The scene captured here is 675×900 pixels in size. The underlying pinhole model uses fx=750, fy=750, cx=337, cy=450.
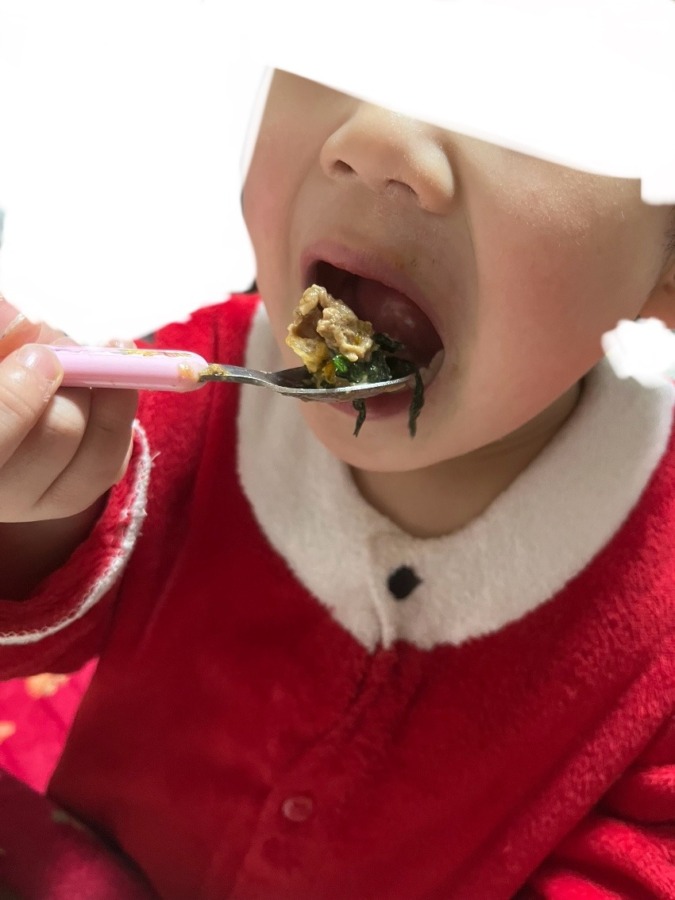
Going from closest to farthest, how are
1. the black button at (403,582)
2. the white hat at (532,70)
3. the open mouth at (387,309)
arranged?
the white hat at (532,70), the open mouth at (387,309), the black button at (403,582)

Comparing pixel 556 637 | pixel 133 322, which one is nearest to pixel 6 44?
pixel 133 322

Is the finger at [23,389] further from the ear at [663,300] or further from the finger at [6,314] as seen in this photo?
the ear at [663,300]

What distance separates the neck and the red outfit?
0.05ft

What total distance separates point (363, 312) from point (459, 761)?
1.11ft

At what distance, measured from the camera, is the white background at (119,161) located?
2.08 ft

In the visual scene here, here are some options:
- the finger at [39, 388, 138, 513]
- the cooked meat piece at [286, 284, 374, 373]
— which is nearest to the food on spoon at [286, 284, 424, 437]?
the cooked meat piece at [286, 284, 374, 373]

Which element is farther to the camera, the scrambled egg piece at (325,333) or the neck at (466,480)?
the neck at (466,480)

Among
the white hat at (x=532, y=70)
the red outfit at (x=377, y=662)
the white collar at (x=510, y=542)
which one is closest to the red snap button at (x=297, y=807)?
the red outfit at (x=377, y=662)

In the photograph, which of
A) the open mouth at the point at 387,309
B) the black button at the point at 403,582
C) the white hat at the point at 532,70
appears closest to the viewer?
the white hat at the point at 532,70

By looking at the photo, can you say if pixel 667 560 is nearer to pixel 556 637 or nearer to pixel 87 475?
pixel 556 637

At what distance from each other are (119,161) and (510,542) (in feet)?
1.97

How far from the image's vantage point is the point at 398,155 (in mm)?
364

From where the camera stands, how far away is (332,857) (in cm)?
59

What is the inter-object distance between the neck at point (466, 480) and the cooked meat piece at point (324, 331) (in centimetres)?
17
